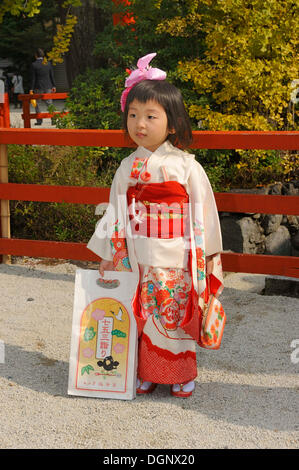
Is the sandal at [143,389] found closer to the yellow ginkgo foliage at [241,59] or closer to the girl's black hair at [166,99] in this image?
the girl's black hair at [166,99]

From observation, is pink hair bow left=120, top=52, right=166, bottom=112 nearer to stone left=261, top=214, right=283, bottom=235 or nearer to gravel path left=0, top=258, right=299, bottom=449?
gravel path left=0, top=258, right=299, bottom=449

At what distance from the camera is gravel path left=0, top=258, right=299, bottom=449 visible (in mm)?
2717

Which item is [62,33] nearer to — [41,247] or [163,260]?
[41,247]

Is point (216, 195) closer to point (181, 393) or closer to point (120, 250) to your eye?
point (120, 250)

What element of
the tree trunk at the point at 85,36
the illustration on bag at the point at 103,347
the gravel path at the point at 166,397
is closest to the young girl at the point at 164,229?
the illustration on bag at the point at 103,347

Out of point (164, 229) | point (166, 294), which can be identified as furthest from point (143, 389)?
point (164, 229)

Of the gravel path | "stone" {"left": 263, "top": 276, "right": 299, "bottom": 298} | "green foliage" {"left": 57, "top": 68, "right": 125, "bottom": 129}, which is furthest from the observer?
"green foliage" {"left": 57, "top": 68, "right": 125, "bottom": 129}

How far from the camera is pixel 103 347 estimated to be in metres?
3.13

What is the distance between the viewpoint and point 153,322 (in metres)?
A: 3.09

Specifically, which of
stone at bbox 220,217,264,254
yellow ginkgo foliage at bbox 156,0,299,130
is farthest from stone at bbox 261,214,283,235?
yellow ginkgo foliage at bbox 156,0,299,130

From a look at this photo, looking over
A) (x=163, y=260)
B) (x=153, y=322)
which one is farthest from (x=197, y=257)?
(x=153, y=322)

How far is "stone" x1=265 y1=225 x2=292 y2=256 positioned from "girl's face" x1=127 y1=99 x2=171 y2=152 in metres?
4.36
